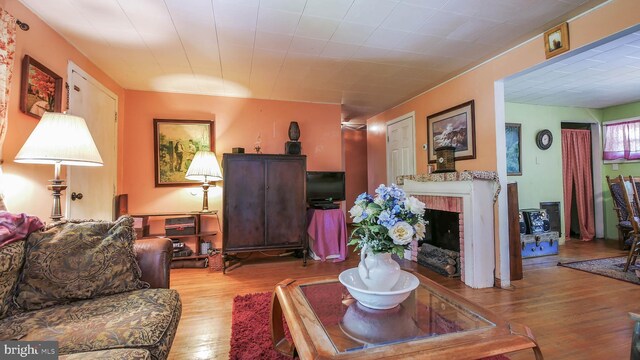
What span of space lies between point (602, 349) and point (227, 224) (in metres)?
3.31

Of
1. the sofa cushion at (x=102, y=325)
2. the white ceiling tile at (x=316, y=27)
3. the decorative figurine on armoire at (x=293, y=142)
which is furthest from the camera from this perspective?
the decorative figurine on armoire at (x=293, y=142)

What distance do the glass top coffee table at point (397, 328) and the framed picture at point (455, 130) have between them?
2.15m

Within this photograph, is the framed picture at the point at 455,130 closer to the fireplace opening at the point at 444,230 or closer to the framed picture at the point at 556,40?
the fireplace opening at the point at 444,230

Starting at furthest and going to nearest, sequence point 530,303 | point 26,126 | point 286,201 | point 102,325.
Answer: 1. point 286,201
2. point 530,303
3. point 26,126
4. point 102,325

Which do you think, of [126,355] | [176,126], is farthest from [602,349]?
[176,126]

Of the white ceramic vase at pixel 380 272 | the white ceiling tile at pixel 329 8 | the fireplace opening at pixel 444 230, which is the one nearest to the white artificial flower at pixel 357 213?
the white ceramic vase at pixel 380 272

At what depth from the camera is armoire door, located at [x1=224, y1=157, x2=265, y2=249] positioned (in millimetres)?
3250

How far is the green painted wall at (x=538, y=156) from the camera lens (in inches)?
171

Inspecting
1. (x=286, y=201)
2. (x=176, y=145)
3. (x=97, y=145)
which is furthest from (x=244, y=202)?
(x=97, y=145)

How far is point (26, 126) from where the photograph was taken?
6.24 ft

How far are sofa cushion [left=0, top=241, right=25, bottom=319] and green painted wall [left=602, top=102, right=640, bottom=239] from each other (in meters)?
7.16

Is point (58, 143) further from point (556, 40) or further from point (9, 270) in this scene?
point (556, 40)

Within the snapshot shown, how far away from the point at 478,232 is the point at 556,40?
176 centimetres

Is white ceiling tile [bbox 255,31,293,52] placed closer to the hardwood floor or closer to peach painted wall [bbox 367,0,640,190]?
peach painted wall [bbox 367,0,640,190]
